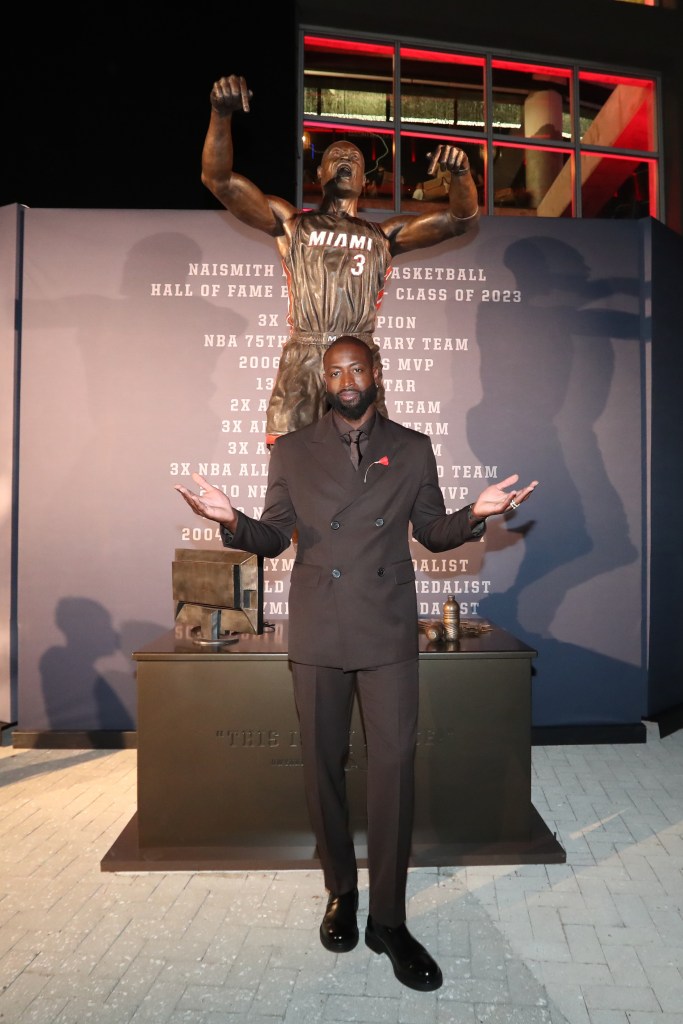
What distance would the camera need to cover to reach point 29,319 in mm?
4582

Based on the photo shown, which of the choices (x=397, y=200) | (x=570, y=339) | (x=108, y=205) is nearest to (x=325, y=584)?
(x=570, y=339)

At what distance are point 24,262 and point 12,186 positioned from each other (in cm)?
→ 155

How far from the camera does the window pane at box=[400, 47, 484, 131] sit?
24.7ft

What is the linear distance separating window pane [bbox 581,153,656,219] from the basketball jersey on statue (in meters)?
5.63

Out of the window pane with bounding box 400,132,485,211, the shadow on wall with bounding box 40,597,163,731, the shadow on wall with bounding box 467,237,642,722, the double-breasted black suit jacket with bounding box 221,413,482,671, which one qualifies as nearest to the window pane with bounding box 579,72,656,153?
the window pane with bounding box 400,132,485,211

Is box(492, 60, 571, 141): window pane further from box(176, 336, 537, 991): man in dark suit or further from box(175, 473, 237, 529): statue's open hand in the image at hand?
box(175, 473, 237, 529): statue's open hand

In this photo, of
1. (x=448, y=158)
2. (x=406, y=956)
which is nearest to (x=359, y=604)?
(x=406, y=956)

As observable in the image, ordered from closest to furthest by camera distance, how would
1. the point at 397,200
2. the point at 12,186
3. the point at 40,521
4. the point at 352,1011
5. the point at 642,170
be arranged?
1. the point at 352,1011
2. the point at 40,521
3. the point at 12,186
4. the point at 397,200
5. the point at 642,170

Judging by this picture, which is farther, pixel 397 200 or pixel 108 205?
pixel 397 200

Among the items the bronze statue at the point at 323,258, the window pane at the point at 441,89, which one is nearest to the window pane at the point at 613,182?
the window pane at the point at 441,89

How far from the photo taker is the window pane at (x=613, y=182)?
802 cm

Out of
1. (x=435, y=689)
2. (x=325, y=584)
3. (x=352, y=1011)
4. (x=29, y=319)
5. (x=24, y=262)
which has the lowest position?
(x=352, y=1011)

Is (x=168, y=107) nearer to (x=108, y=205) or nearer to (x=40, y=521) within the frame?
(x=108, y=205)

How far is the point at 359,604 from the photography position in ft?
7.13
